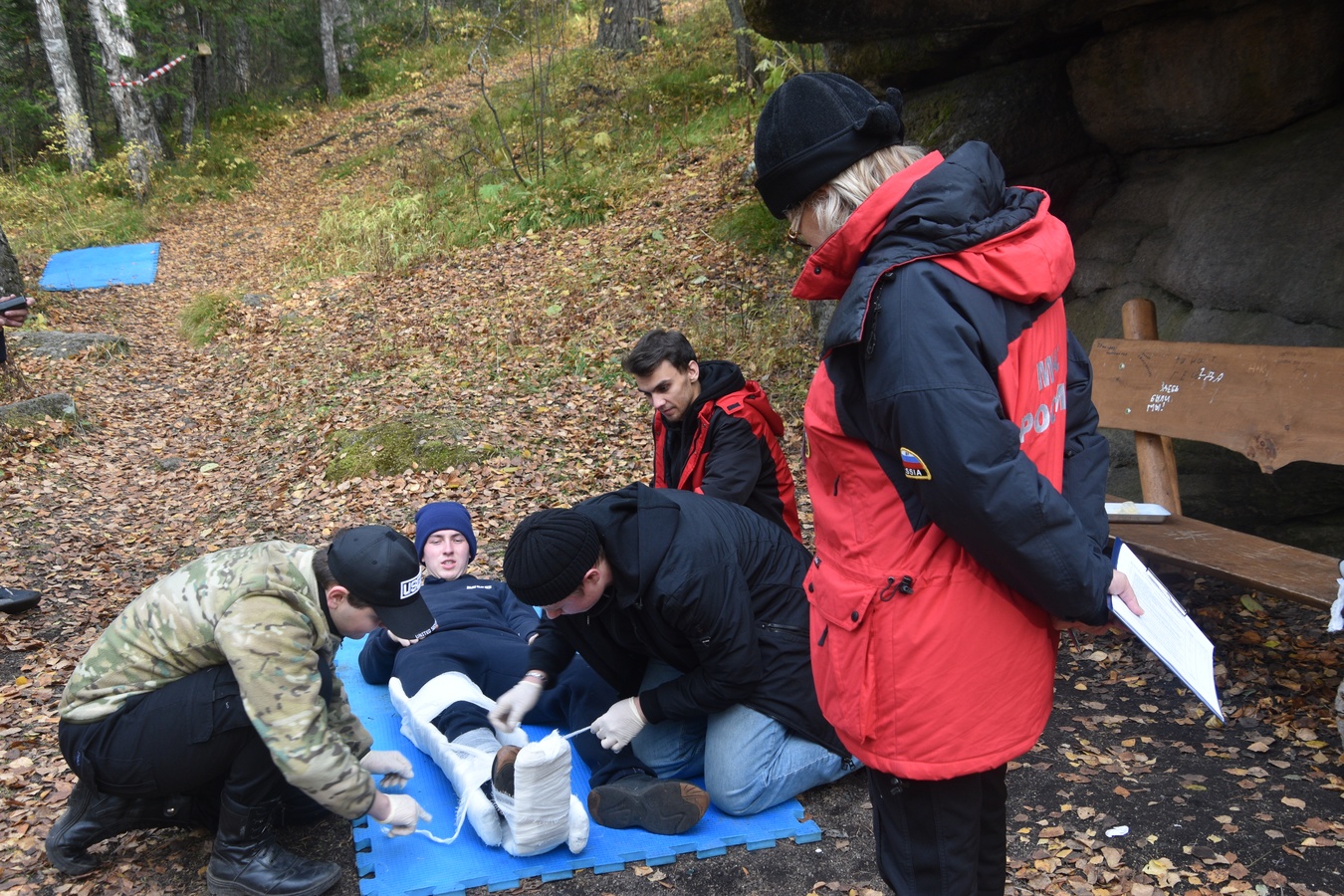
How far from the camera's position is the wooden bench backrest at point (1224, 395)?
3842 millimetres

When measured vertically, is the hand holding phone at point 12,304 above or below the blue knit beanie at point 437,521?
above

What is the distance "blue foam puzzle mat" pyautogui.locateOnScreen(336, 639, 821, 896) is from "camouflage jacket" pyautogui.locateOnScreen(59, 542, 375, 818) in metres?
0.44

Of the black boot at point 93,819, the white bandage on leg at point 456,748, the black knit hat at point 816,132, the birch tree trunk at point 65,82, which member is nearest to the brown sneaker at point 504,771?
the white bandage on leg at point 456,748

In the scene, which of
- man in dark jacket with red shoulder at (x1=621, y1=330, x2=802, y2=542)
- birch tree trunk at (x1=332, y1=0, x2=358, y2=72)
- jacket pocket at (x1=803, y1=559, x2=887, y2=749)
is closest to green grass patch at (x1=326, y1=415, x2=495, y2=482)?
man in dark jacket with red shoulder at (x1=621, y1=330, x2=802, y2=542)

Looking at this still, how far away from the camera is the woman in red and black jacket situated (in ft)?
5.19

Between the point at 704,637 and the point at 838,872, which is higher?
the point at 704,637

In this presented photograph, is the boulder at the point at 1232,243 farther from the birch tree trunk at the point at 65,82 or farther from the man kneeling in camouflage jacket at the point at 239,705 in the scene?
the birch tree trunk at the point at 65,82

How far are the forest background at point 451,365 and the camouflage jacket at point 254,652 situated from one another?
0.61 meters

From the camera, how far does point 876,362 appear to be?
1646mm

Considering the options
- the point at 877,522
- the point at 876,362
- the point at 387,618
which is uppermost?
the point at 876,362

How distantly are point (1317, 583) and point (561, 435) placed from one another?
510 centimetres

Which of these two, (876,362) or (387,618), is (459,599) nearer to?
(387,618)

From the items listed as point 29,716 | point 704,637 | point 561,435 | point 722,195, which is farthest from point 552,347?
point 704,637

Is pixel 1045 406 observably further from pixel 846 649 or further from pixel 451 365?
pixel 451 365
